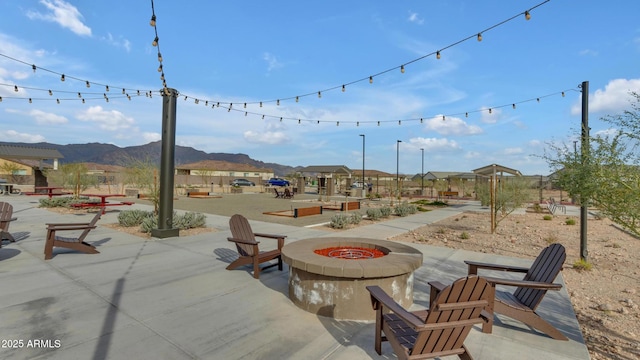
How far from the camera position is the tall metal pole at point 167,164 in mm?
7910

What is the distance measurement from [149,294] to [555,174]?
6032 mm

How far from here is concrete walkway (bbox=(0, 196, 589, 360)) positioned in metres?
2.73

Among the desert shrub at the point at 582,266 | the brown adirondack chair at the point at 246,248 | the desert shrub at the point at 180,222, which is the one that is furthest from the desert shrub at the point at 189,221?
the desert shrub at the point at 582,266

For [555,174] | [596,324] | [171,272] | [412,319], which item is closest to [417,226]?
[555,174]

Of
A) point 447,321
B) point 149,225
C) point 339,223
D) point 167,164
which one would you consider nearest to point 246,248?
point 447,321

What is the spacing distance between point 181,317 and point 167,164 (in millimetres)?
5543

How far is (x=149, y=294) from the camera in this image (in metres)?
4.00

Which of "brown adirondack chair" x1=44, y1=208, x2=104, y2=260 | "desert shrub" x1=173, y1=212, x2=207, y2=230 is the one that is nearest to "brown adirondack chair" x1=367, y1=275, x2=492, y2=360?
"brown adirondack chair" x1=44, y1=208, x2=104, y2=260

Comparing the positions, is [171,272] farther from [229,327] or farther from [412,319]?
[412,319]

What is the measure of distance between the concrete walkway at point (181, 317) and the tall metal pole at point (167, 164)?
6.94ft

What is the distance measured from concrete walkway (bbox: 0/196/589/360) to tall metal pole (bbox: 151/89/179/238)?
2.12 metres

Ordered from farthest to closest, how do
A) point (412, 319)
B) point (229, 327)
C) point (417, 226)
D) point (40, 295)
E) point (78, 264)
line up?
point (417, 226), point (78, 264), point (40, 295), point (229, 327), point (412, 319)

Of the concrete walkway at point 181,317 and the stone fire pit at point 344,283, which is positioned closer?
the concrete walkway at point 181,317

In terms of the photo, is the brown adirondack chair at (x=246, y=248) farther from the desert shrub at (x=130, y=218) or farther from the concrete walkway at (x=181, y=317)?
the desert shrub at (x=130, y=218)
